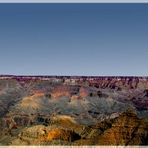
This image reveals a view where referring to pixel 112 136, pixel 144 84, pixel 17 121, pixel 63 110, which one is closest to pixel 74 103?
pixel 63 110

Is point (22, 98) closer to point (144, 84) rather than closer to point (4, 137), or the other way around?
point (144, 84)

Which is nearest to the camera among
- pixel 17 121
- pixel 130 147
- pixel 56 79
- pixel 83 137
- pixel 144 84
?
pixel 130 147

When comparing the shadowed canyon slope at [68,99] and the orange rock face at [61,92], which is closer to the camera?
the shadowed canyon slope at [68,99]

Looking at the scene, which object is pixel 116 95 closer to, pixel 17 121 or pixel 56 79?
pixel 56 79

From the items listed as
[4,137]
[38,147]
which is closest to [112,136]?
[38,147]

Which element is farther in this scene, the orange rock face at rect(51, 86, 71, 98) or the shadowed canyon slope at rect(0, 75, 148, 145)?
the orange rock face at rect(51, 86, 71, 98)

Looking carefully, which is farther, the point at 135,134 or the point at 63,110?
the point at 63,110

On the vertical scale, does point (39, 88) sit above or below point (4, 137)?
above

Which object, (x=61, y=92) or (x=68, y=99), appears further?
(x=61, y=92)

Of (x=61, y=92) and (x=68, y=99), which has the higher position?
(x=61, y=92)

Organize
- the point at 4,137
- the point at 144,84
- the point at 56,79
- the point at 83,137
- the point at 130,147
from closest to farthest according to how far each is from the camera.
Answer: the point at 130,147 < the point at 83,137 < the point at 4,137 < the point at 144,84 < the point at 56,79
